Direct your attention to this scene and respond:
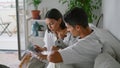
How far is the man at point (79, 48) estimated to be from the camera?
161 centimetres

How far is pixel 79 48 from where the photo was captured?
1.61 meters

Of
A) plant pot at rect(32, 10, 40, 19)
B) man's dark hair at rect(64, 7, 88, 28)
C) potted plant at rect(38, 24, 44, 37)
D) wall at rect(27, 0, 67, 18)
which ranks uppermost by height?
man's dark hair at rect(64, 7, 88, 28)

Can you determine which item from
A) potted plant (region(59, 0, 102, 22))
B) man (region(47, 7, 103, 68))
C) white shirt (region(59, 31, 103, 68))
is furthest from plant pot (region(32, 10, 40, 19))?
white shirt (region(59, 31, 103, 68))

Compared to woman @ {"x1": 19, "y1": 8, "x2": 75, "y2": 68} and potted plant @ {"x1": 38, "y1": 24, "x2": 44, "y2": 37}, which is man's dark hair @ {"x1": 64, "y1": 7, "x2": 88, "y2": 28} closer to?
woman @ {"x1": 19, "y1": 8, "x2": 75, "y2": 68}

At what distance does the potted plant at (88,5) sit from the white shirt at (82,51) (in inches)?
75.8

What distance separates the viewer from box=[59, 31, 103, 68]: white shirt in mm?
1607

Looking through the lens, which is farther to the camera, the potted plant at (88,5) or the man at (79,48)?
the potted plant at (88,5)

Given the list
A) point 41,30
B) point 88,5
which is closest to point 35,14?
point 41,30

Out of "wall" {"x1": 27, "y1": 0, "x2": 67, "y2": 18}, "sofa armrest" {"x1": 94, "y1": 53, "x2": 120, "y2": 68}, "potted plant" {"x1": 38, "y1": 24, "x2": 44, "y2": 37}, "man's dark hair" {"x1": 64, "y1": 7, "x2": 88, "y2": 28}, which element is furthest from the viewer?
"wall" {"x1": 27, "y1": 0, "x2": 67, "y2": 18}

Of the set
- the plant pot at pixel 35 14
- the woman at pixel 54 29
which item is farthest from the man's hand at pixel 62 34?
the plant pot at pixel 35 14

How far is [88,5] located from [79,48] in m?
2.31

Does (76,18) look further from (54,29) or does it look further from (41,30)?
(41,30)

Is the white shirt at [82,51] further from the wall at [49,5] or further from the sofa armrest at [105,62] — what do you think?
the wall at [49,5]

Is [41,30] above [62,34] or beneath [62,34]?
beneath
